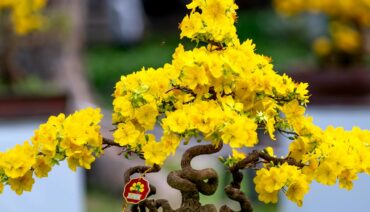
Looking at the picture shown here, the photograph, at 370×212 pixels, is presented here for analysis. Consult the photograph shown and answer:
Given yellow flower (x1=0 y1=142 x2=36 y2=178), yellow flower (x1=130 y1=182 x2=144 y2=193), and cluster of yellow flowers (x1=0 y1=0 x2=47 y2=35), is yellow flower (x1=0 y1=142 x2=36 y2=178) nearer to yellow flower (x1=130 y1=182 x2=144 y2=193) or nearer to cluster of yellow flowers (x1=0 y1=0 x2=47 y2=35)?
yellow flower (x1=130 y1=182 x2=144 y2=193)

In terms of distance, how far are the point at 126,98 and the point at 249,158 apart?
0.38 metres

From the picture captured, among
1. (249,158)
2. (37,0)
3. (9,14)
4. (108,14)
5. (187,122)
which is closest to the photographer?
(187,122)

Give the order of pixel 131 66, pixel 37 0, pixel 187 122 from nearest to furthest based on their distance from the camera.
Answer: pixel 187 122, pixel 37 0, pixel 131 66

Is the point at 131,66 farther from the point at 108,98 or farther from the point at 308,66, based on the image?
the point at 308,66

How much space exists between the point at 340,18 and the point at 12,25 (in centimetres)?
239

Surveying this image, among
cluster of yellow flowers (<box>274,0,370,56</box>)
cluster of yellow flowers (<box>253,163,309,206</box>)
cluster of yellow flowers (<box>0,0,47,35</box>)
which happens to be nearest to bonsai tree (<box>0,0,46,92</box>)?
cluster of yellow flowers (<box>0,0,47,35</box>)

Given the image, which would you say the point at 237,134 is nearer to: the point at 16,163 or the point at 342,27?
Answer: the point at 16,163

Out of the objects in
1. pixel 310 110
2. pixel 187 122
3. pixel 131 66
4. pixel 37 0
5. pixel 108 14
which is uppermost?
pixel 108 14

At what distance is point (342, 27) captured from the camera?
8.53m

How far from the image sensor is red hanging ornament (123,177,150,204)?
3105 millimetres

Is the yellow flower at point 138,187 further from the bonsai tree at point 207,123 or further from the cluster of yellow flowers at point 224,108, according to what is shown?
the cluster of yellow flowers at point 224,108

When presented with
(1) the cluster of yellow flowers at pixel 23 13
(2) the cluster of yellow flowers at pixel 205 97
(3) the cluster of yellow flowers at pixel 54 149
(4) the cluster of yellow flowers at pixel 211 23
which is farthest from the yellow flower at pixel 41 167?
(1) the cluster of yellow flowers at pixel 23 13

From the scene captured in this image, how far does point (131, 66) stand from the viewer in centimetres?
1537

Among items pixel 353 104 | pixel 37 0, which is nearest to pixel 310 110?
pixel 353 104
